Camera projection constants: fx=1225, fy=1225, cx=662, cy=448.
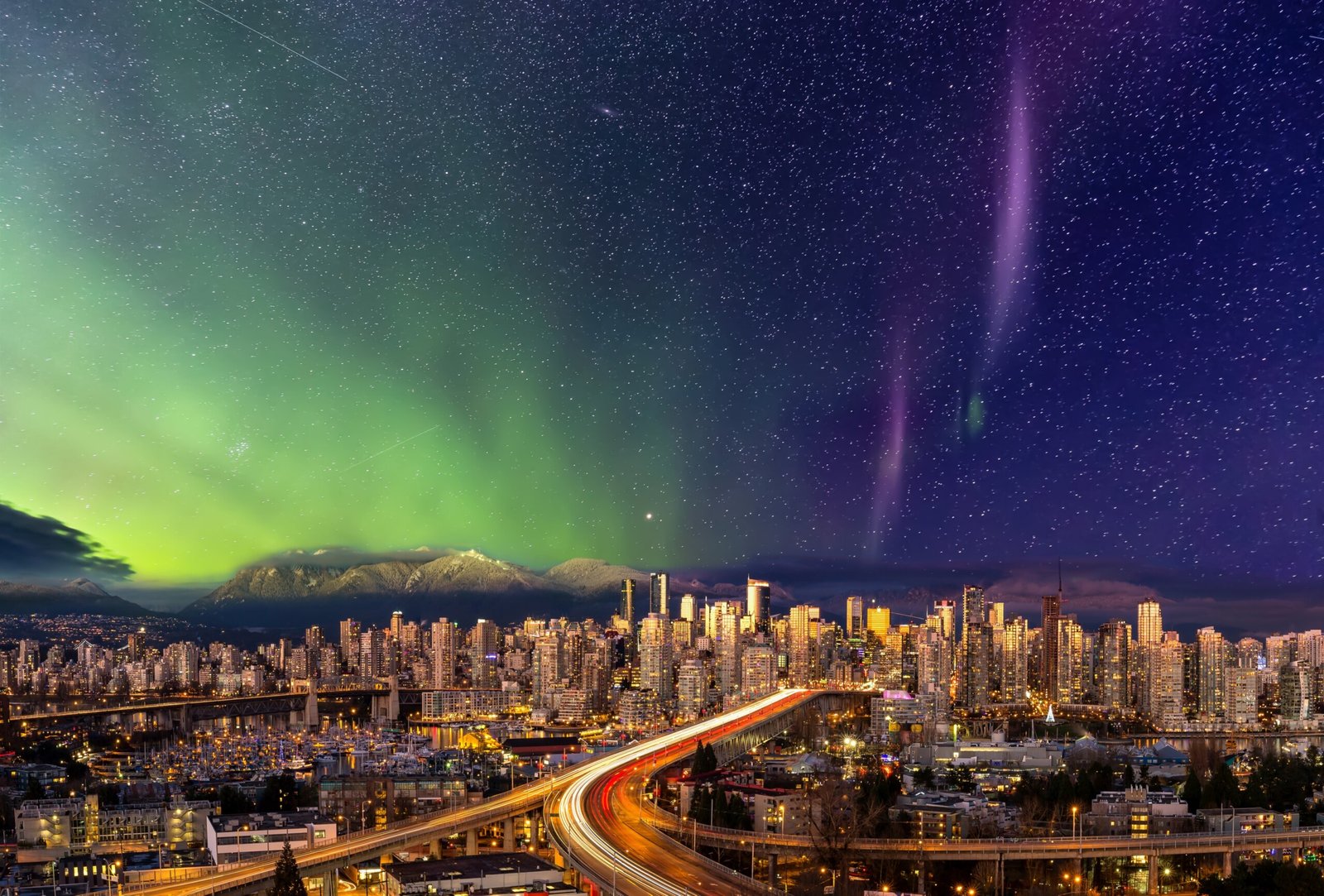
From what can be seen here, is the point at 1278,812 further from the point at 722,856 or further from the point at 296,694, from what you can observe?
the point at 296,694

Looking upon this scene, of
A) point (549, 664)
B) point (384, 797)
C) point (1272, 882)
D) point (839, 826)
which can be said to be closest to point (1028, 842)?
point (839, 826)

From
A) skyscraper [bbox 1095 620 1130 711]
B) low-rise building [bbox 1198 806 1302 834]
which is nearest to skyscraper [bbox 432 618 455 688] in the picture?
skyscraper [bbox 1095 620 1130 711]

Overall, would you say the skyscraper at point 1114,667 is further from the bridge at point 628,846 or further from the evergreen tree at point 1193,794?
the bridge at point 628,846

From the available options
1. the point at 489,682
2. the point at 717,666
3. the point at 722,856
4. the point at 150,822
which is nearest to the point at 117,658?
the point at 489,682

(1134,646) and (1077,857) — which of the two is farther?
(1134,646)

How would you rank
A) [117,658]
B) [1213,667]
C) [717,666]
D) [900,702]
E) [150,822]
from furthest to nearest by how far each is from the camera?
[117,658], [717,666], [1213,667], [900,702], [150,822]

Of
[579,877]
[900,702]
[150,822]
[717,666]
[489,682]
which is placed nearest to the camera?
[579,877]

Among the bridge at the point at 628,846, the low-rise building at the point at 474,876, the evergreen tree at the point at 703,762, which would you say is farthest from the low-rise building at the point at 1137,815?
the low-rise building at the point at 474,876
